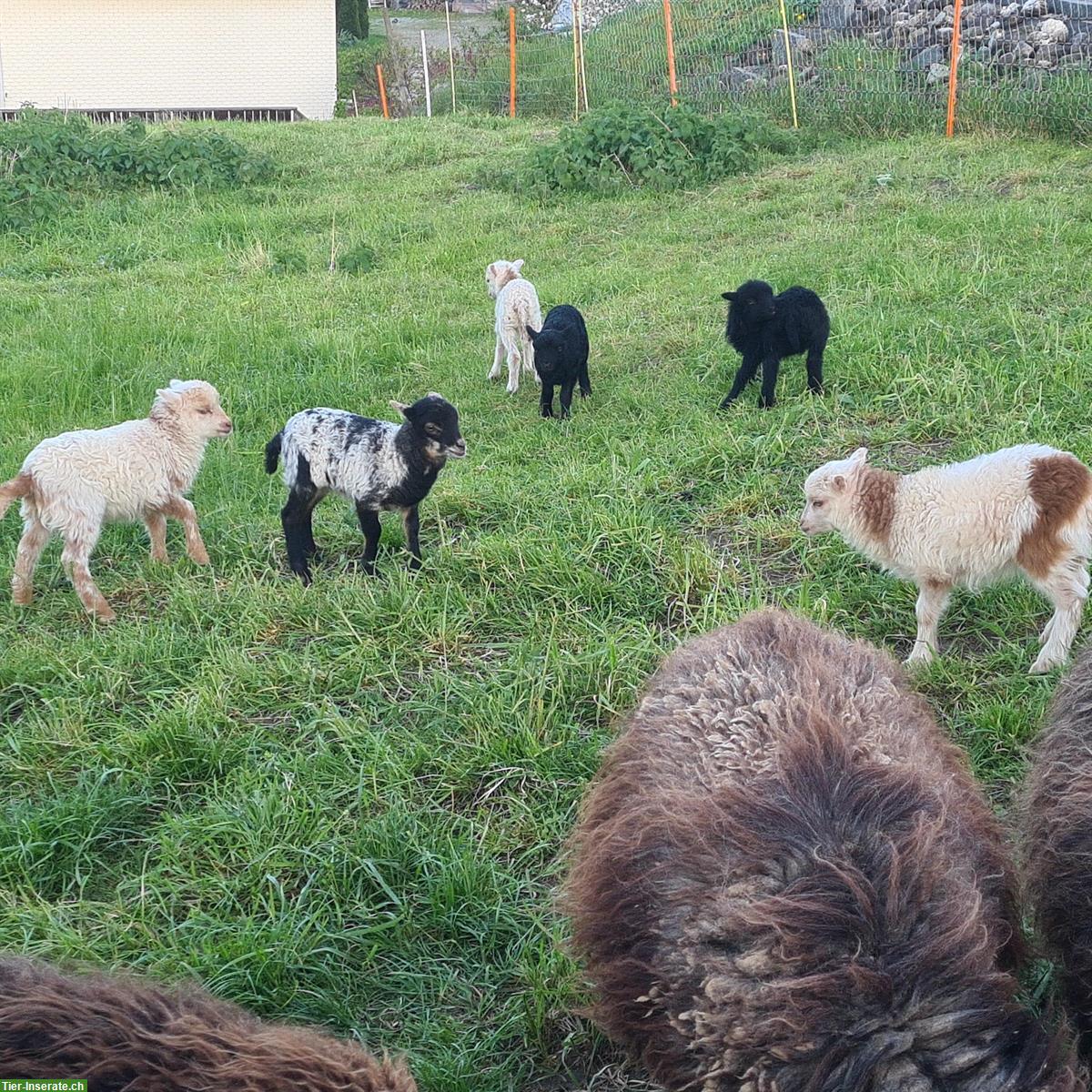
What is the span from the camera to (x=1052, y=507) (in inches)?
175

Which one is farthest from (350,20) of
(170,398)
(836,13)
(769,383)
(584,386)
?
(170,398)

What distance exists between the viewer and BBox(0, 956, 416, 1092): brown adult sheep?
2.24 m

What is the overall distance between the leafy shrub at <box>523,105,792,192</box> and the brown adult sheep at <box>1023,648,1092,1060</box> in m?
10.5

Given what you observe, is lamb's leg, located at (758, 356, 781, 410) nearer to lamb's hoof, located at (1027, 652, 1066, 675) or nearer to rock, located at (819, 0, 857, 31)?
lamb's hoof, located at (1027, 652, 1066, 675)

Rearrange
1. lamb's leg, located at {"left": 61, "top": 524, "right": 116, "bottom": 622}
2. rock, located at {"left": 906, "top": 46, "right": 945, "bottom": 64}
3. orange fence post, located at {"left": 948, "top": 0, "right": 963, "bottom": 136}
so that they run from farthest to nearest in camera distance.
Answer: rock, located at {"left": 906, "top": 46, "right": 945, "bottom": 64} < orange fence post, located at {"left": 948, "top": 0, "right": 963, "bottom": 136} < lamb's leg, located at {"left": 61, "top": 524, "right": 116, "bottom": 622}

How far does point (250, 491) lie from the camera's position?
22.6 ft

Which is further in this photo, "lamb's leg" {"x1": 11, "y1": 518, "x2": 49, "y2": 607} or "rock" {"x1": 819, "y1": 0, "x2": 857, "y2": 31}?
"rock" {"x1": 819, "y1": 0, "x2": 857, "y2": 31}

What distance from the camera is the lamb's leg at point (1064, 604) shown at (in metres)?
4.44

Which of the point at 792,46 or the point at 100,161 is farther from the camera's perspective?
the point at 792,46

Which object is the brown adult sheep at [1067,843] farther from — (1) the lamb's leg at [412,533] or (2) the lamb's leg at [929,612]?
(1) the lamb's leg at [412,533]

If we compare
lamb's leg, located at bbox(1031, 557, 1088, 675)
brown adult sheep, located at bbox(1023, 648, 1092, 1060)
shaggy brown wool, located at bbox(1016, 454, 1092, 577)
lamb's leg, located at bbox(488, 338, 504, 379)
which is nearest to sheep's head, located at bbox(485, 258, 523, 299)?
lamb's leg, located at bbox(488, 338, 504, 379)

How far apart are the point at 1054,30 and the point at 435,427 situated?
12.2 metres

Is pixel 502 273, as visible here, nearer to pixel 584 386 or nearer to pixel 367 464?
pixel 584 386

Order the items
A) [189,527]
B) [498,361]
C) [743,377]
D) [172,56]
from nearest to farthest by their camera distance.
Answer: [189,527], [743,377], [498,361], [172,56]
